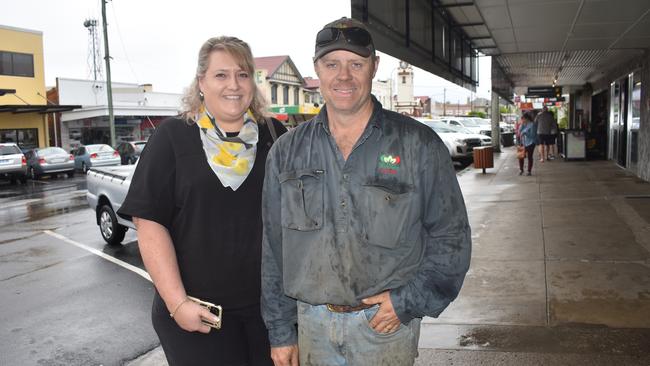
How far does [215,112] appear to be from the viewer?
255cm

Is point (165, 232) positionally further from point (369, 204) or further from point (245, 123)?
point (369, 204)

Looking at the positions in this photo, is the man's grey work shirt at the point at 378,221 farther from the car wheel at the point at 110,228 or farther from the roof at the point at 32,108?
the roof at the point at 32,108

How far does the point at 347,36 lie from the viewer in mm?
2203

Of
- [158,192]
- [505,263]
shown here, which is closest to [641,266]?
[505,263]

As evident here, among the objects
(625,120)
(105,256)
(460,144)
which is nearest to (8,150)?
(105,256)

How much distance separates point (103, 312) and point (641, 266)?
569 centimetres

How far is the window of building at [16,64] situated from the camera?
31.2 meters

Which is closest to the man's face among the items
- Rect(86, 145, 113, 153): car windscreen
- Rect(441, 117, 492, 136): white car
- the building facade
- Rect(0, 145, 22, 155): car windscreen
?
Rect(0, 145, 22, 155): car windscreen

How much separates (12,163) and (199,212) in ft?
72.0

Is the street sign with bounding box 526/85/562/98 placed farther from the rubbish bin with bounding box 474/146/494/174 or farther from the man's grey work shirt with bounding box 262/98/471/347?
the man's grey work shirt with bounding box 262/98/471/347

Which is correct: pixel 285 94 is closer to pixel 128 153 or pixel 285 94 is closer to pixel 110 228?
pixel 128 153

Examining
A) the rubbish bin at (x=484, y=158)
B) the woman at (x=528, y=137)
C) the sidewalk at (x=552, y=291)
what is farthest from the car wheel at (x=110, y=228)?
the rubbish bin at (x=484, y=158)

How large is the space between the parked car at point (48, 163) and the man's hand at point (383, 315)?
2371cm

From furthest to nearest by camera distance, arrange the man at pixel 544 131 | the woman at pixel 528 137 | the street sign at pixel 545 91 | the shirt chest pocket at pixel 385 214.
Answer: the street sign at pixel 545 91, the man at pixel 544 131, the woman at pixel 528 137, the shirt chest pocket at pixel 385 214
